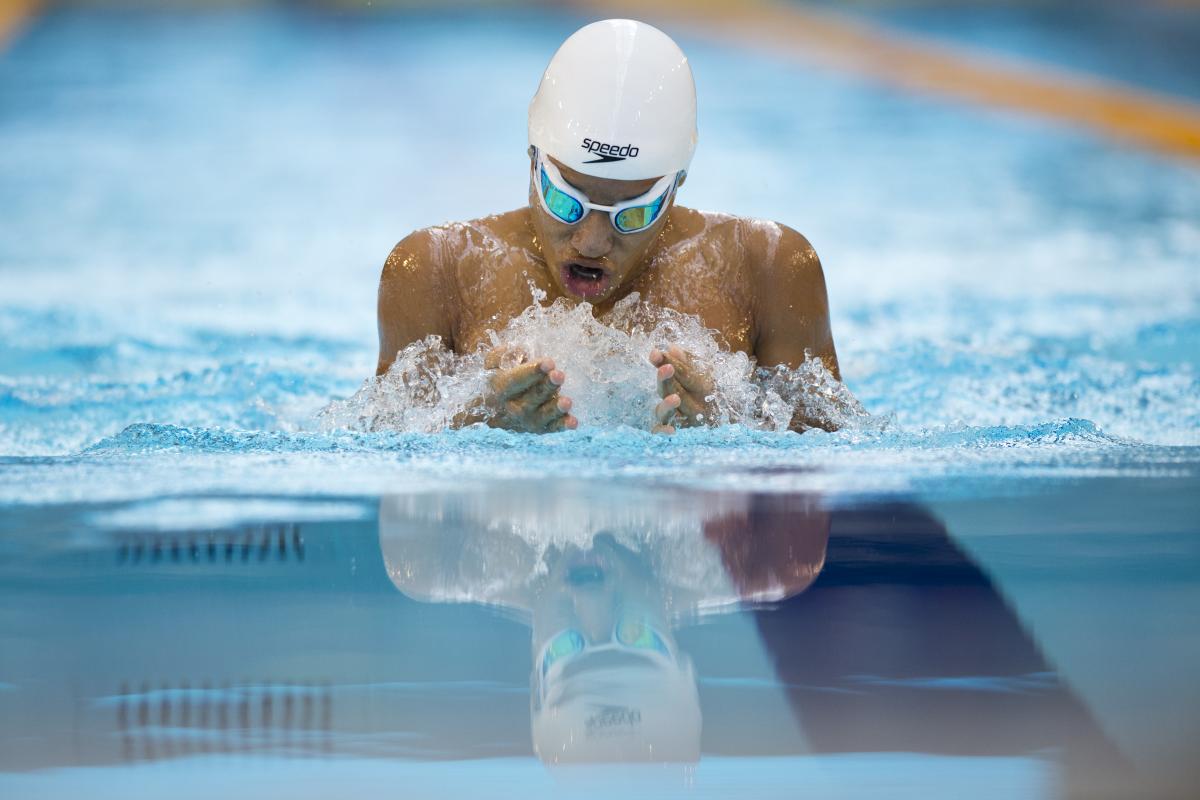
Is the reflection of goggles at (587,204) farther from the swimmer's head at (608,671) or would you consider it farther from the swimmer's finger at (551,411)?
the swimmer's head at (608,671)

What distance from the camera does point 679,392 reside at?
2473 millimetres

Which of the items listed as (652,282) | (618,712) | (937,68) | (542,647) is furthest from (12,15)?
(618,712)

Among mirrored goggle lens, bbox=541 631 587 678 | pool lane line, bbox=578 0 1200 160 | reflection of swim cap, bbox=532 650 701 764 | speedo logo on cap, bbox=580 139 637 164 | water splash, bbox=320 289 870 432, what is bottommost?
pool lane line, bbox=578 0 1200 160

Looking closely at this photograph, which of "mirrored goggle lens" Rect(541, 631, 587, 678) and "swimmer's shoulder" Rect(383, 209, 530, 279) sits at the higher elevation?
"mirrored goggle lens" Rect(541, 631, 587, 678)

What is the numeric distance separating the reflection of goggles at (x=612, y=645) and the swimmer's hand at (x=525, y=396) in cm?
81

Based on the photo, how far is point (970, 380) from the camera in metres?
4.36

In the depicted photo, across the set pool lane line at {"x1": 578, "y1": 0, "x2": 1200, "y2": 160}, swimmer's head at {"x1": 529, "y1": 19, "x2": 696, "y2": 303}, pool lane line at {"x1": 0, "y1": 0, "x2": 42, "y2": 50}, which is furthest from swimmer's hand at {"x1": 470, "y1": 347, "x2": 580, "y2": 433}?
pool lane line at {"x1": 0, "y1": 0, "x2": 42, "y2": 50}

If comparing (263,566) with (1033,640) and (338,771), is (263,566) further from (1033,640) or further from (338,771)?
(1033,640)

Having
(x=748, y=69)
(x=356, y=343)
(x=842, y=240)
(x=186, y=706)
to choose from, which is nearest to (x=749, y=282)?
(x=186, y=706)

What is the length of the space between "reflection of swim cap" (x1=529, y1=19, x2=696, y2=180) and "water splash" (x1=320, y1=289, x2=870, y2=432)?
30 centimetres

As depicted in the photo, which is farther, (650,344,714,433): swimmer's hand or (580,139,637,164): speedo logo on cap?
(580,139,637,164): speedo logo on cap

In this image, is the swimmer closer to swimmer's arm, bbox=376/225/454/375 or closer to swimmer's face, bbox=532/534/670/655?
swimmer's arm, bbox=376/225/454/375

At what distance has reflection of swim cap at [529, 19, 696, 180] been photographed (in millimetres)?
2564

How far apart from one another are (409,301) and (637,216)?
490 mm
